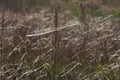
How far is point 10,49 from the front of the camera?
16.2 ft

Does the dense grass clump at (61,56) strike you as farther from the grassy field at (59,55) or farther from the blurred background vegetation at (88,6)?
the blurred background vegetation at (88,6)

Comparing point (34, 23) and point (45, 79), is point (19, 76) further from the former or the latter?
point (34, 23)

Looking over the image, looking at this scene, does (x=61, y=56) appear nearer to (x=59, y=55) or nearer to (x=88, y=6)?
(x=59, y=55)

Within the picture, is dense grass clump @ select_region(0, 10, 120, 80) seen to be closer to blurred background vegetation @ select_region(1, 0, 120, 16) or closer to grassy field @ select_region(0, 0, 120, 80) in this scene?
grassy field @ select_region(0, 0, 120, 80)

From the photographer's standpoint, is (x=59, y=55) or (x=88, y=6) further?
(x=88, y=6)

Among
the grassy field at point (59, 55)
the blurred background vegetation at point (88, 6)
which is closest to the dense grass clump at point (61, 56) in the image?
the grassy field at point (59, 55)

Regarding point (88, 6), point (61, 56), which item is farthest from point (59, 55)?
point (88, 6)

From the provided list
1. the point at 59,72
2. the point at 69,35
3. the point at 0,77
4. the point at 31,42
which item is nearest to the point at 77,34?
the point at 69,35

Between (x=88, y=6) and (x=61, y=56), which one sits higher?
(x=61, y=56)

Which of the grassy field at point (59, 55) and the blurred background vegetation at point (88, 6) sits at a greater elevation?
the grassy field at point (59, 55)

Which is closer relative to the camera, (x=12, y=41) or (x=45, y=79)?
(x=45, y=79)

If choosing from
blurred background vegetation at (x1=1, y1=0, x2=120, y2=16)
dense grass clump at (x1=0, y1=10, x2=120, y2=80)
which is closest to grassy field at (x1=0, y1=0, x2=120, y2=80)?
dense grass clump at (x1=0, y1=10, x2=120, y2=80)

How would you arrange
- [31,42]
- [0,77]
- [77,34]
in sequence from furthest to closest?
1. [77,34]
2. [31,42]
3. [0,77]

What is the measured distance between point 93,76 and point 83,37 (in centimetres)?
108
